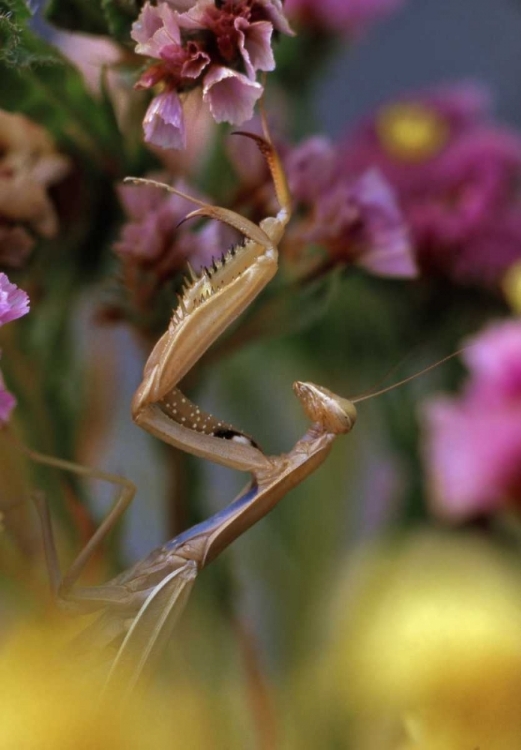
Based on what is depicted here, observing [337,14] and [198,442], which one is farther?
[337,14]

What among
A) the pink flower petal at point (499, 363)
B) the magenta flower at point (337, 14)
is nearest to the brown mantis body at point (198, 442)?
the pink flower petal at point (499, 363)

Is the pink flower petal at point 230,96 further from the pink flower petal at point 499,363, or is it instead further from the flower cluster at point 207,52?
the pink flower petal at point 499,363

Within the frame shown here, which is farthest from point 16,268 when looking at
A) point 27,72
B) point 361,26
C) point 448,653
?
point 361,26

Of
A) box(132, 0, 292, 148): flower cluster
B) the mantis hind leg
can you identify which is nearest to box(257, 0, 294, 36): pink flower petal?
box(132, 0, 292, 148): flower cluster

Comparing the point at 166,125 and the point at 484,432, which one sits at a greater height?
the point at 166,125

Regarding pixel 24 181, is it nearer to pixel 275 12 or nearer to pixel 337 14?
pixel 275 12

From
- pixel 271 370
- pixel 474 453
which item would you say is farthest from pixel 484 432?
pixel 271 370

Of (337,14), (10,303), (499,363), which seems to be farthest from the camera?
(337,14)
